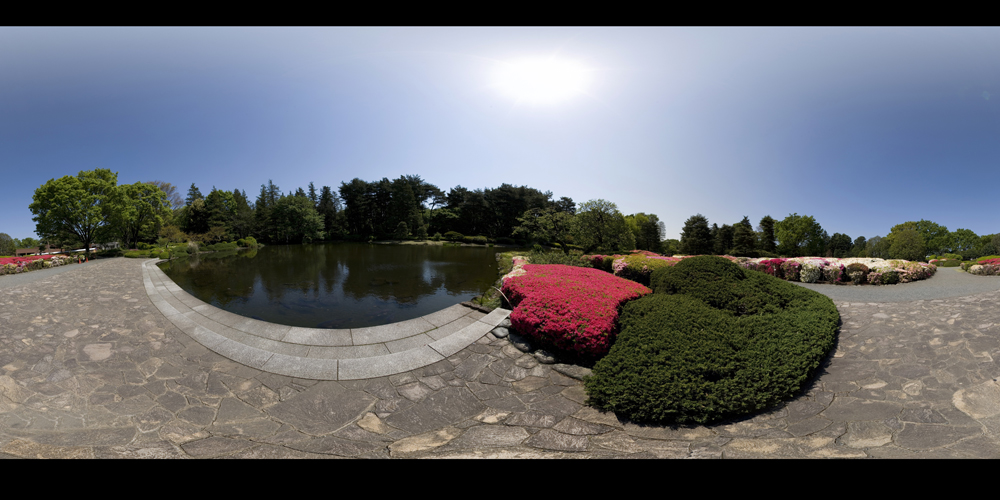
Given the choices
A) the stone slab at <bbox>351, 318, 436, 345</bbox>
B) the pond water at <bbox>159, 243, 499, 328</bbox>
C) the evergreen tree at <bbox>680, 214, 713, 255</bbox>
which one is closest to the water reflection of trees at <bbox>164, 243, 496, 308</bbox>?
the pond water at <bbox>159, 243, 499, 328</bbox>

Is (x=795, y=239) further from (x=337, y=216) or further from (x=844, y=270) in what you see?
(x=337, y=216)

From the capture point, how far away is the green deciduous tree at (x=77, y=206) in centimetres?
1644

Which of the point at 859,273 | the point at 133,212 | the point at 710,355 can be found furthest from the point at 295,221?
the point at 859,273

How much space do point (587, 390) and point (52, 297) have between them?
11.4 m

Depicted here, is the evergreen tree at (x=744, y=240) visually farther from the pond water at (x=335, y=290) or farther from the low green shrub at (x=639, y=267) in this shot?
the pond water at (x=335, y=290)

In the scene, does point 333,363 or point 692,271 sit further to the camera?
point 692,271

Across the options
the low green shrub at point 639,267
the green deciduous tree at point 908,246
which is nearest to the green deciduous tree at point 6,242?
the low green shrub at point 639,267

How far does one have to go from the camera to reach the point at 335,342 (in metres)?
4.39

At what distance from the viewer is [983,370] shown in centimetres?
319

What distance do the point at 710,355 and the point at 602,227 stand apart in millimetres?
14007

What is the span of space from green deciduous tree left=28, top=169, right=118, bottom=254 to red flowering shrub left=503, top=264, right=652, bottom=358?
1032 inches
